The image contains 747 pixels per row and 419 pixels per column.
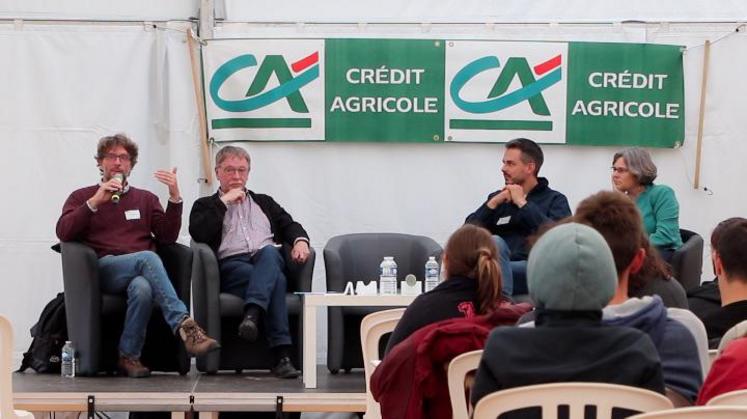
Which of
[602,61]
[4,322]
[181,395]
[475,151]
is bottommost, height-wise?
[181,395]

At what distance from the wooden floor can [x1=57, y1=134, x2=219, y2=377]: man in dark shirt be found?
21cm

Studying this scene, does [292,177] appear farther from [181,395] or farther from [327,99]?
[181,395]

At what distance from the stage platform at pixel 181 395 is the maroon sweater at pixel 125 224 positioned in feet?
2.17

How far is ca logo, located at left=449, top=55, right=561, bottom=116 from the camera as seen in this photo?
664 centimetres

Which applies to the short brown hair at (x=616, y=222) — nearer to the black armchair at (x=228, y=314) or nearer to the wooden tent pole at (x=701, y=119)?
the black armchair at (x=228, y=314)

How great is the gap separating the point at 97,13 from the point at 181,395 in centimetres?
240

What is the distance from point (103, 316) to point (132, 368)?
301mm

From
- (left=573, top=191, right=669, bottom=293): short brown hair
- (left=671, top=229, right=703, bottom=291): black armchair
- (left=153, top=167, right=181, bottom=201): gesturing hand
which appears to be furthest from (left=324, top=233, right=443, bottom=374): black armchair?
(left=573, top=191, right=669, bottom=293): short brown hair

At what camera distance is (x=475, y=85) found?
666 centimetres

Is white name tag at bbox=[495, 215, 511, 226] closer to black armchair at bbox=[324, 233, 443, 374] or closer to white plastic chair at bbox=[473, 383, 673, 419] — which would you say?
black armchair at bbox=[324, 233, 443, 374]

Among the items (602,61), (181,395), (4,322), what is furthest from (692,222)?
(4,322)

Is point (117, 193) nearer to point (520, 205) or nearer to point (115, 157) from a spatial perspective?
point (115, 157)

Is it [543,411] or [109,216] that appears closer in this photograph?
[543,411]

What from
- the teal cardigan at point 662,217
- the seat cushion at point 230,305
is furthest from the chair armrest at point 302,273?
the teal cardigan at point 662,217
